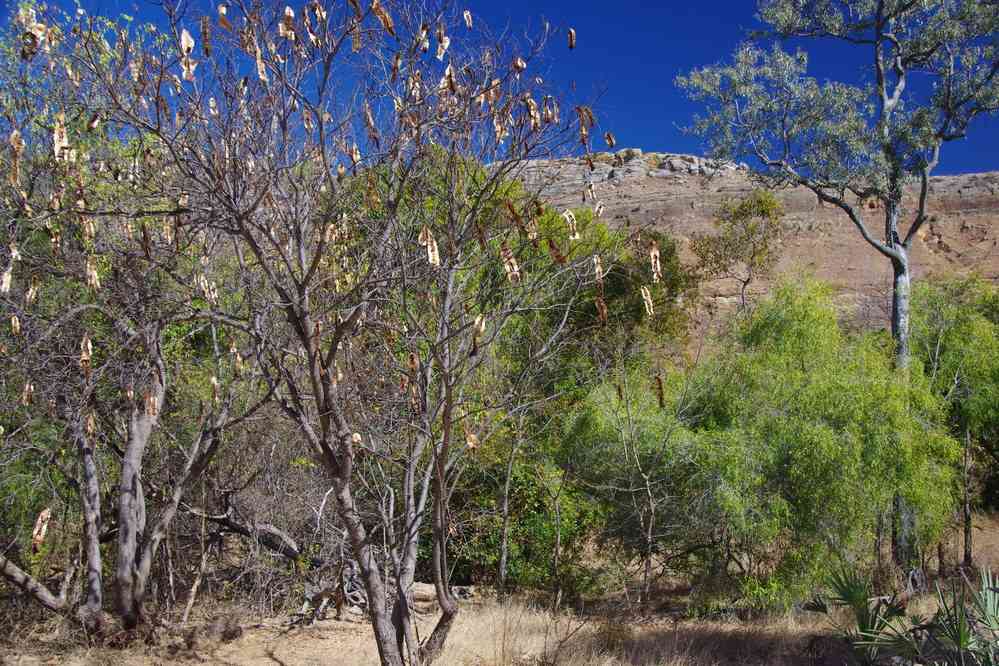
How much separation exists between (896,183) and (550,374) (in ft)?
25.3

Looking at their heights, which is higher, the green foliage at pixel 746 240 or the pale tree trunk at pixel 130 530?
the green foliage at pixel 746 240

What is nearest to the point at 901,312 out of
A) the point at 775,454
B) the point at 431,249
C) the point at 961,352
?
the point at 961,352

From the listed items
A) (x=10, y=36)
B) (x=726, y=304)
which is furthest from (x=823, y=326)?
(x=726, y=304)

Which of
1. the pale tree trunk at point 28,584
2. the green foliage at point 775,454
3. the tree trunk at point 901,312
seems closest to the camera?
the pale tree trunk at point 28,584

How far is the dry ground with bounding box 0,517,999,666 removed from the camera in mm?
7883

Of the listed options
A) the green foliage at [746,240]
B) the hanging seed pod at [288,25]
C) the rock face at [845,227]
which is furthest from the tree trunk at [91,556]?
the rock face at [845,227]

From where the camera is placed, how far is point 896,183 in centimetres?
1525

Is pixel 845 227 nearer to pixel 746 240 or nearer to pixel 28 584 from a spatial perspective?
pixel 746 240

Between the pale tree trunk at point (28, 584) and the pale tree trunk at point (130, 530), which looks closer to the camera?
the pale tree trunk at point (28, 584)

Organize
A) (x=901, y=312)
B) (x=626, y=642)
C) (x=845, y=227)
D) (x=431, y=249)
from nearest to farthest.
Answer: (x=431, y=249), (x=626, y=642), (x=901, y=312), (x=845, y=227)

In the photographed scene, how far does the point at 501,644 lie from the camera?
8.24m

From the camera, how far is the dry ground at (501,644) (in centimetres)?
788

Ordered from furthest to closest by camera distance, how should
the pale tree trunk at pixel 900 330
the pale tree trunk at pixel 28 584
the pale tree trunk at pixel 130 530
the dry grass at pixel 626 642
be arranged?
1. the pale tree trunk at pixel 900 330
2. the dry grass at pixel 626 642
3. the pale tree trunk at pixel 130 530
4. the pale tree trunk at pixel 28 584

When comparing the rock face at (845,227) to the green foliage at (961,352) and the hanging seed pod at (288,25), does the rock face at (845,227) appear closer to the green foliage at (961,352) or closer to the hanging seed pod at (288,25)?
the green foliage at (961,352)
